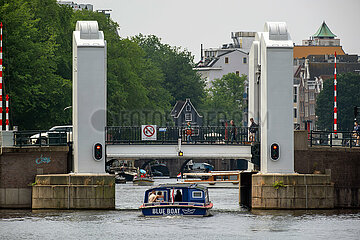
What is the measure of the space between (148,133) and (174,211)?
24.1ft

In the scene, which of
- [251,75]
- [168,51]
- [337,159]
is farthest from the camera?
[168,51]

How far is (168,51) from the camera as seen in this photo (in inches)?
6319

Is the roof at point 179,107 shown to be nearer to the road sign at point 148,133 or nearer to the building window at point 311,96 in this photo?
the building window at point 311,96

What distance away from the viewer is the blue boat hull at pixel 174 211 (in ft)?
189

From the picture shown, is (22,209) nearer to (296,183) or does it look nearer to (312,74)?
(296,183)

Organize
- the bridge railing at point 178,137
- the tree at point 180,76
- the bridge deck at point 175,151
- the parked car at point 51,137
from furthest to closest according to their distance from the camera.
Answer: the tree at point 180,76 < the bridge railing at point 178,137 < the bridge deck at point 175,151 < the parked car at point 51,137

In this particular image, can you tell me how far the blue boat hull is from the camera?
5747 cm

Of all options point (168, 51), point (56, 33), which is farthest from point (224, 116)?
point (56, 33)

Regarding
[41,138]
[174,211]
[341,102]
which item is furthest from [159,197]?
[341,102]

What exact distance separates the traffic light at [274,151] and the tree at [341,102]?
70.9m

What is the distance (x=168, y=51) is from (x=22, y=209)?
100810mm

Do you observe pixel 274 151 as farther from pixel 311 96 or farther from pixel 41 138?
pixel 311 96

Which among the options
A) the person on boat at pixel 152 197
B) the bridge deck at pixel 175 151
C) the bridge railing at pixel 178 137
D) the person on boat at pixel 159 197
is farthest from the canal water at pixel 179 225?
the bridge railing at pixel 178 137

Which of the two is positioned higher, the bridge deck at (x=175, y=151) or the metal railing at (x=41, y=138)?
the metal railing at (x=41, y=138)
